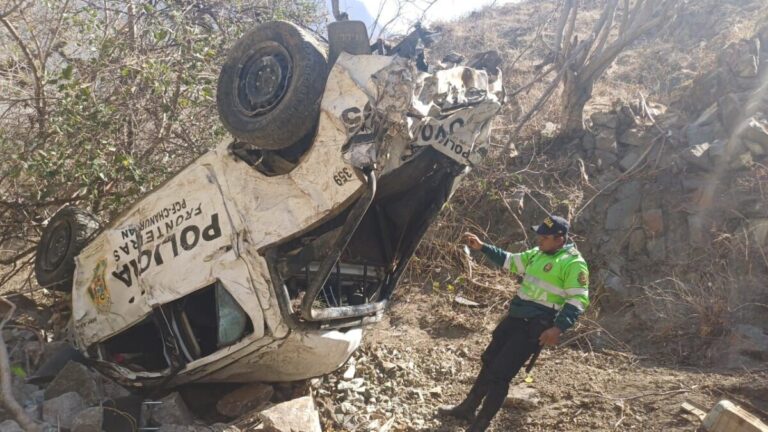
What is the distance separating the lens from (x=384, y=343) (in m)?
6.02

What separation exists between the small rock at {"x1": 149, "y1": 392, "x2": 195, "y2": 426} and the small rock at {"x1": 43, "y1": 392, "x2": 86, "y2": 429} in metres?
0.43

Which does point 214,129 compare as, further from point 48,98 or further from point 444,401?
point 444,401

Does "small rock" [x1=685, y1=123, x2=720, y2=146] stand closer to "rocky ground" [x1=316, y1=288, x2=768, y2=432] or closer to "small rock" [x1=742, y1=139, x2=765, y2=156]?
"small rock" [x1=742, y1=139, x2=765, y2=156]

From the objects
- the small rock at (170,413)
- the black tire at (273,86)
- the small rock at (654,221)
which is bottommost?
the small rock at (654,221)

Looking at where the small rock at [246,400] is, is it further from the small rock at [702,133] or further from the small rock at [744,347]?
the small rock at [702,133]

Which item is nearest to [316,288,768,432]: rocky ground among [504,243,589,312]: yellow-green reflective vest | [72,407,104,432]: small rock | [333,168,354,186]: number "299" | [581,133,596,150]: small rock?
[504,243,589,312]: yellow-green reflective vest

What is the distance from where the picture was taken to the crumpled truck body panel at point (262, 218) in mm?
3158

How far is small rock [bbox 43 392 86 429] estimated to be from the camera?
12.3 ft

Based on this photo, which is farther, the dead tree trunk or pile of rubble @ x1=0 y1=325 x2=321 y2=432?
the dead tree trunk

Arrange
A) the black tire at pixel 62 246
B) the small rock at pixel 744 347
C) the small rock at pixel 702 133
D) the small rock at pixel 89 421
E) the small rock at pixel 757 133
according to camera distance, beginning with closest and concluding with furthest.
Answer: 1. the small rock at pixel 89 421
2. the black tire at pixel 62 246
3. the small rock at pixel 744 347
4. the small rock at pixel 757 133
5. the small rock at pixel 702 133

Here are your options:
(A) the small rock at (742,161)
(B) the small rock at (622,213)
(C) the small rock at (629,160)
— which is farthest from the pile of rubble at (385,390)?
(A) the small rock at (742,161)

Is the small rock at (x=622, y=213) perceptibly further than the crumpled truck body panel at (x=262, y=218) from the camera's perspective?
Yes

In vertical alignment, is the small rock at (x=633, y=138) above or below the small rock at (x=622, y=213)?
above

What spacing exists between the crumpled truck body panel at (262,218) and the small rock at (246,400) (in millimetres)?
159
